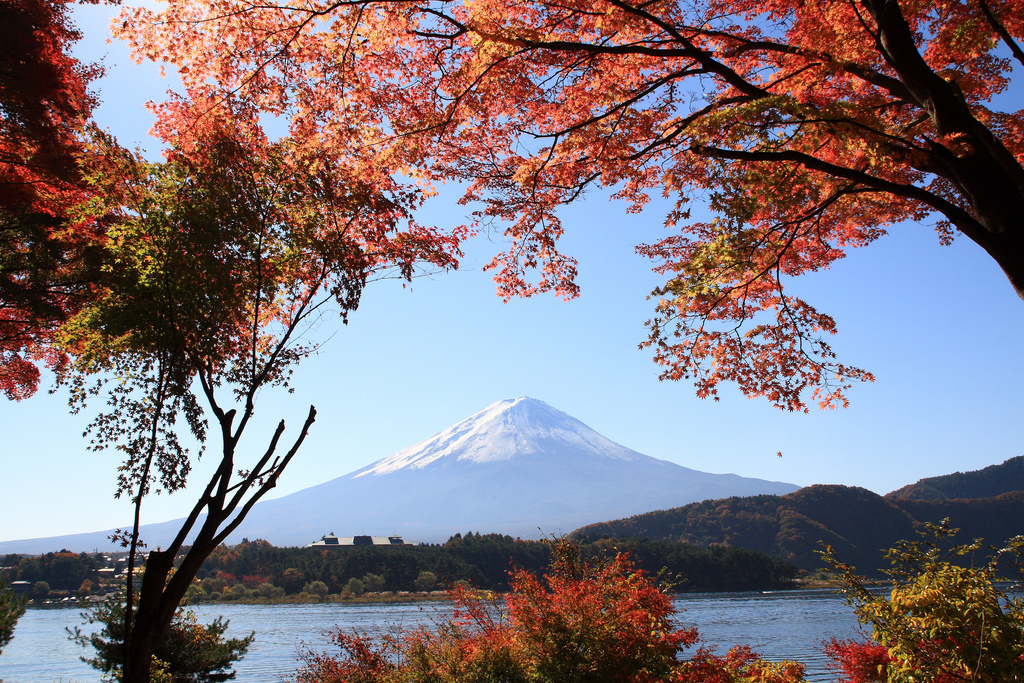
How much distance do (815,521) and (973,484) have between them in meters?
31.2

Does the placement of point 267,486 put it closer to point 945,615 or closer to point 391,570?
point 945,615

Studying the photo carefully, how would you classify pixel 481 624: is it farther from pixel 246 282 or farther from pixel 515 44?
pixel 515 44

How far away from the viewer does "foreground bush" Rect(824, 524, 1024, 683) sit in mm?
4184

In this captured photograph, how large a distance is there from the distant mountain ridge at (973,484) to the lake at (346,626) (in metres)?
36.4

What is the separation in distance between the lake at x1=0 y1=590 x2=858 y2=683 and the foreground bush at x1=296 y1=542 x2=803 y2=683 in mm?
3181

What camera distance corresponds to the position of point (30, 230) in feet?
24.0

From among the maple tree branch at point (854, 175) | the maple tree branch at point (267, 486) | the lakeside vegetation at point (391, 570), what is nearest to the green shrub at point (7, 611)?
the maple tree branch at point (267, 486)

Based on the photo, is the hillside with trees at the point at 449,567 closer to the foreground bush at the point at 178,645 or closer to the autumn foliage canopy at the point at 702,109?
the foreground bush at the point at 178,645

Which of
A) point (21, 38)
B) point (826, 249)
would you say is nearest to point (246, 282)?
point (21, 38)

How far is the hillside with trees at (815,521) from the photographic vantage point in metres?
54.7

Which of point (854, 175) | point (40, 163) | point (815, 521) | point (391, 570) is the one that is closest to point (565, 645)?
point (854, 175)

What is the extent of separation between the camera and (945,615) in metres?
4.50

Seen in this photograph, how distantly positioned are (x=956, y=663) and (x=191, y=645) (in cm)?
1167

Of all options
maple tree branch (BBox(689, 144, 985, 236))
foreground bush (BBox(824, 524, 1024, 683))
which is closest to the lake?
foreground bush (BBox(824, 524, 1024, 683))
